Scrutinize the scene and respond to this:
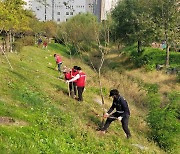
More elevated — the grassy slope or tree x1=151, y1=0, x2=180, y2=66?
tree x1=151, y1=0, x2=180, y2=66

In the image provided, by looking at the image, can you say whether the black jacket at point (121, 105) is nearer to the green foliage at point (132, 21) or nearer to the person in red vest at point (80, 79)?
the person in red vest at point (80, 79)

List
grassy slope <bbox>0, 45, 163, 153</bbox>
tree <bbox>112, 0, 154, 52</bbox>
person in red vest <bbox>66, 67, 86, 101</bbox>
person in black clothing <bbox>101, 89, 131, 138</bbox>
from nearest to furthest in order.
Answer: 1. grassy slope <bbox>0, 45, 163, 153</bbox>
2. person in black clothing <bbox>101, 89, 131, 138</bbox>
3. person in red vest <bbox>66, 67, 86, 101</bbox>
4. tree <bbox>112, 0, 154, 52</bbox>

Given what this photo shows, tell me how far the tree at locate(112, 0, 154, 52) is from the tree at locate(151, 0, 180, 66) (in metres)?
1.15

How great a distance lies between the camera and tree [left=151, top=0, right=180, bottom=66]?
3588 cm

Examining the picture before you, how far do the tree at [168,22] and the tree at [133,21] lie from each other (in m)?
1.15

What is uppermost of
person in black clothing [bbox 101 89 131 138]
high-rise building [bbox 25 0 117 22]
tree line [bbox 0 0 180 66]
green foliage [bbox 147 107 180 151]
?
high-rise building [bbox 25 0 117 22]

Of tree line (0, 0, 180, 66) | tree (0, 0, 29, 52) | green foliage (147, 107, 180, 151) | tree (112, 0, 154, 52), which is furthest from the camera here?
tree (112, 0, 154, 52)

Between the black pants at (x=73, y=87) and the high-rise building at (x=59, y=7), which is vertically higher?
the high-rise building at (x=59, y=7)

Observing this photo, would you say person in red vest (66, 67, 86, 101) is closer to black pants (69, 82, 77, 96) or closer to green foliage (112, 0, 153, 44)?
black pants (69, 82, 77, 96)

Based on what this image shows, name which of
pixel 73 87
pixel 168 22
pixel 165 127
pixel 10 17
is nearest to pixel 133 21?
pixel 168 22

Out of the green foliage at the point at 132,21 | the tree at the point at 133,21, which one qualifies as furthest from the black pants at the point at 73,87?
the green foliage at the point at 132,21

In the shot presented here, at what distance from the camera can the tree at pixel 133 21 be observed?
38.7m

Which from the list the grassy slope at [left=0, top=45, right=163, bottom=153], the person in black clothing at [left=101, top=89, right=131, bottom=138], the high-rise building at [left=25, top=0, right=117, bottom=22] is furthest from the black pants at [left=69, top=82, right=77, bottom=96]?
the high-rise building at [left=25, top=0, right=117, bottom=22]

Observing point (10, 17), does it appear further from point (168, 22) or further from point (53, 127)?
point (53, 127)
